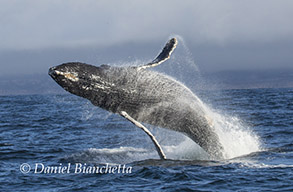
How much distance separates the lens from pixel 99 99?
11547 mm

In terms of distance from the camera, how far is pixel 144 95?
39.1ft

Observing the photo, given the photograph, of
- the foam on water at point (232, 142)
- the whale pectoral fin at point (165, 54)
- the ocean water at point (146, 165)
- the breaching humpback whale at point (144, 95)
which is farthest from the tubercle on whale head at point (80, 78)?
the foam on water at point (232, 142)

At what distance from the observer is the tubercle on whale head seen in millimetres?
10742

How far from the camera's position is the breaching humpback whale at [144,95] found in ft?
36.7

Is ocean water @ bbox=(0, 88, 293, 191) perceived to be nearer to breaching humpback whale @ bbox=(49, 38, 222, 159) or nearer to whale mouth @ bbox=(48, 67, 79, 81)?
breaching humpback whale @ bbox=(49, 38, 222, 159)

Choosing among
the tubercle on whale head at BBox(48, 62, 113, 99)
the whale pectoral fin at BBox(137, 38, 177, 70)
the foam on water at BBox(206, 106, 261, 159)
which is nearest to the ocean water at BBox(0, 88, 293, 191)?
the foam on water at BBox(206, 106, 261, 159)

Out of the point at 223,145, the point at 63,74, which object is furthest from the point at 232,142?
the point at 63,74

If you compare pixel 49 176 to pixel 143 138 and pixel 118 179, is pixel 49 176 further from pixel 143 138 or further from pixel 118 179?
pixel 143 138

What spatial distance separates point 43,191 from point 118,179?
5.56 ft

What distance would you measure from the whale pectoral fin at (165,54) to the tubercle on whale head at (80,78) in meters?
1.07

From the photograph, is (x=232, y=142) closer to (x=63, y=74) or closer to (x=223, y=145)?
(x=223, y=145)

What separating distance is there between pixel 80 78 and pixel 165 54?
2.65 meters

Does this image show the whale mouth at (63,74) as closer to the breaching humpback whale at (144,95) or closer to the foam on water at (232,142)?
the breaching humpback whale at (144,95)

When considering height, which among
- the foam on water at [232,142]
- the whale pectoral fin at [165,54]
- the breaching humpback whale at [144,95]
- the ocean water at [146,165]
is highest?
the whale pectoral fin at [165,54]
